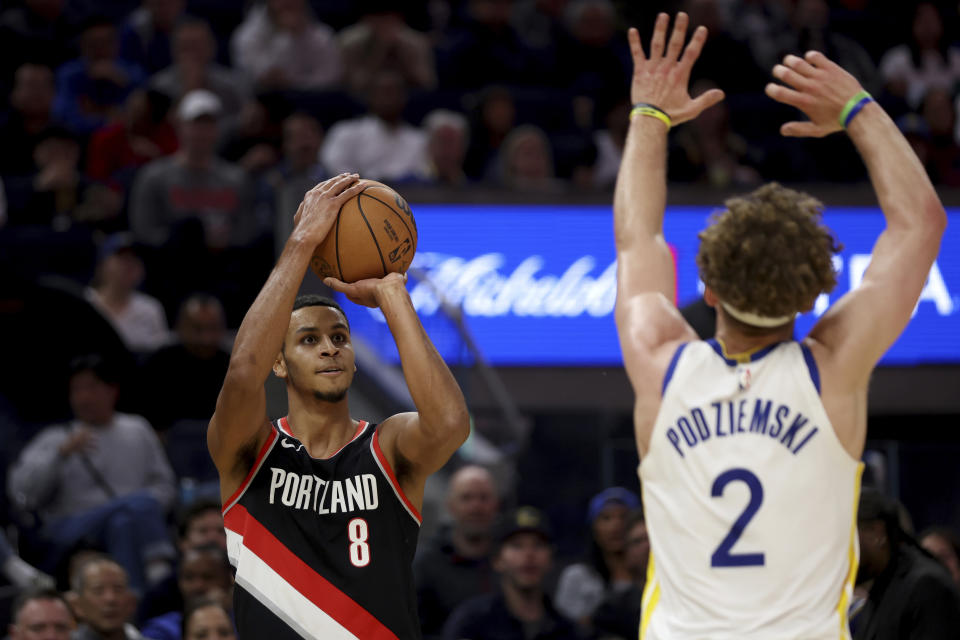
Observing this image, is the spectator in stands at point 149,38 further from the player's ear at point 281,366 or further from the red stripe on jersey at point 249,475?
the red stripe on jersey at point 249,475

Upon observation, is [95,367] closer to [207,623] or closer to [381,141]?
[207,623]

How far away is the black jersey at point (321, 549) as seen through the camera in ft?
14.3

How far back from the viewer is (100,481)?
9.37 meters

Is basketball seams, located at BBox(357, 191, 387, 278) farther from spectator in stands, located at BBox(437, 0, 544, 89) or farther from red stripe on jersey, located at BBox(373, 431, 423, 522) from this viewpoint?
spectator in stands, located at BBox(437, 0, 544, 89)

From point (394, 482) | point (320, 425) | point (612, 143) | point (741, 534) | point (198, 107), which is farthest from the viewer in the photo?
point (612, 143)

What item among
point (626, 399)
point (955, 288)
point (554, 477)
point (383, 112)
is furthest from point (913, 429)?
A: point (383, 112)

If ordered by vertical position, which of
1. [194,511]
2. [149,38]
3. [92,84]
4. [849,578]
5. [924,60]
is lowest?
[194,511]

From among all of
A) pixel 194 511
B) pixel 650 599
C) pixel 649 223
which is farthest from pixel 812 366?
pixel 194 511

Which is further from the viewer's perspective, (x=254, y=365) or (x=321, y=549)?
(x=321, y=549)

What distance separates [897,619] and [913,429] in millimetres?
6689

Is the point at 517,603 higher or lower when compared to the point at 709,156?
lower

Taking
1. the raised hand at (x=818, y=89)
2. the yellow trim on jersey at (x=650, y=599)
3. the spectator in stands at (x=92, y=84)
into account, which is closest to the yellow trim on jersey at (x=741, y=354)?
the yellow trim on jersey at (x=650, y=599)

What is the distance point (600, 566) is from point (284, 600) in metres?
5.37

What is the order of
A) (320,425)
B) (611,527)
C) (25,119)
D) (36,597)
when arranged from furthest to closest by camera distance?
1. (25,119)
2. (611,527)
3. (36,597)
4. (320,425)
